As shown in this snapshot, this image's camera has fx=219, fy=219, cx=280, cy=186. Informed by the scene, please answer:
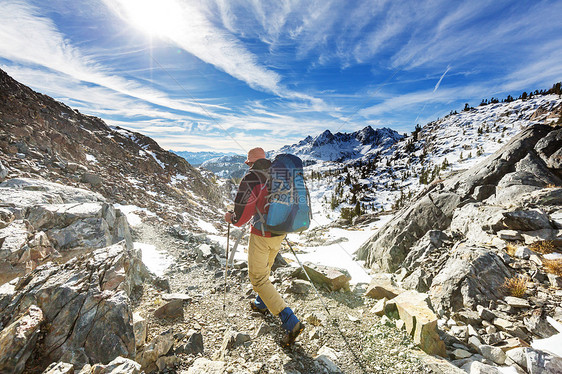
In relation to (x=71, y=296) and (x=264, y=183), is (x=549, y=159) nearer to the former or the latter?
(x=264, y=183)

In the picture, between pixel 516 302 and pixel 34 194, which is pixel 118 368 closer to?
pixel 516 302

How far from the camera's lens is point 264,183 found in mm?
4320

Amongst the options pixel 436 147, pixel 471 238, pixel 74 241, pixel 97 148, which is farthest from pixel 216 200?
pixel 436 147

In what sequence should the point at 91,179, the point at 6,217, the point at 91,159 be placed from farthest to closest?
the point at 91,159, the point at 91,179, the point at 6,217

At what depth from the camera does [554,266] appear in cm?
510

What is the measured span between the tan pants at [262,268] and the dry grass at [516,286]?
5.14 m

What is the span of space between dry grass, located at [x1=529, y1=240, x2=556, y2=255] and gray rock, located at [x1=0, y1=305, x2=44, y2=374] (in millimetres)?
10330

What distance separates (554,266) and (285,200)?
6.56 m

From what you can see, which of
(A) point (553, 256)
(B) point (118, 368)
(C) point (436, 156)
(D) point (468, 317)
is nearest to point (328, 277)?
(D) point (468, 317)

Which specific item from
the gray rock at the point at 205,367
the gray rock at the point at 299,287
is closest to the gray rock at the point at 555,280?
the gray rock at the point at 299,287

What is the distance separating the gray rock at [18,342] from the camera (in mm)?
2670

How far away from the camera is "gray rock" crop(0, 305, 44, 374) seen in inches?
105

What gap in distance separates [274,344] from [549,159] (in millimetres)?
14681

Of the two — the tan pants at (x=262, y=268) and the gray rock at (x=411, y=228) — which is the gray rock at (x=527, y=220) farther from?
the tan pants at (x=262, y=268)
